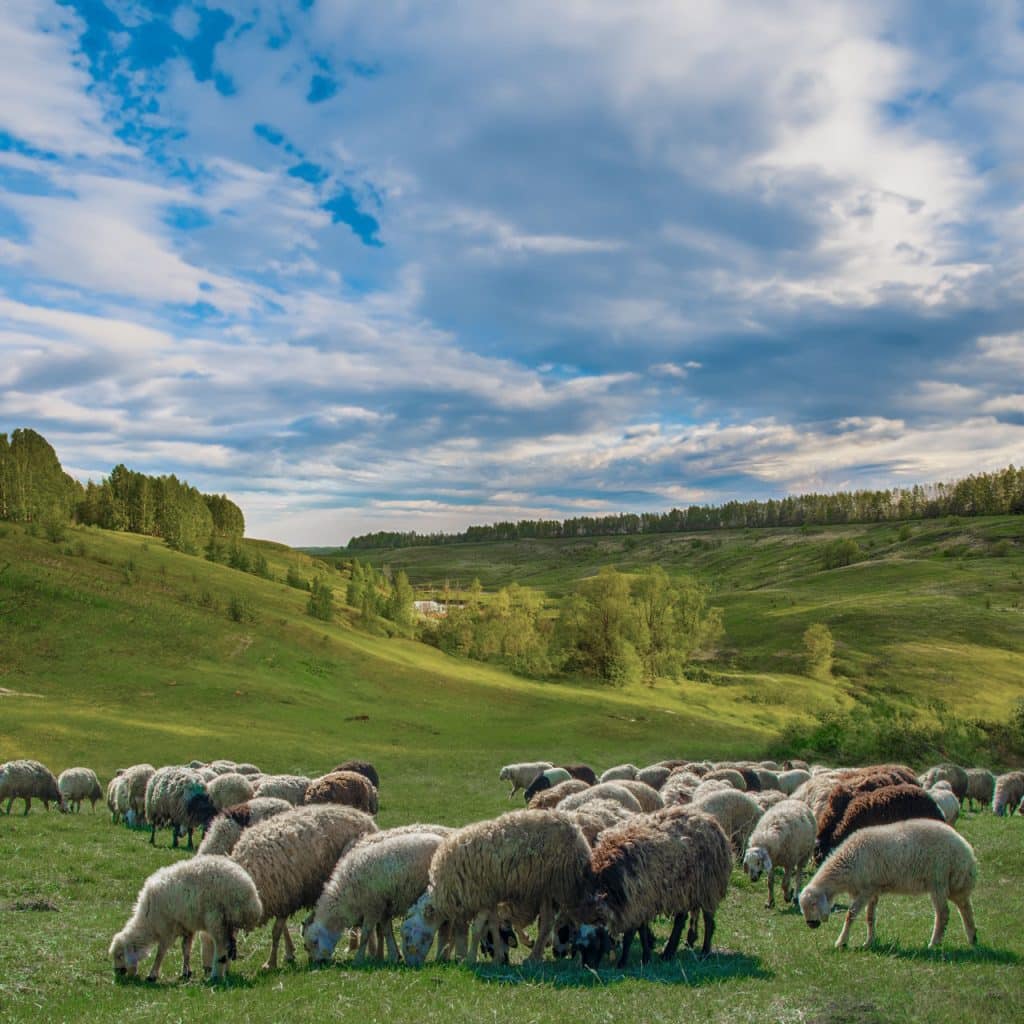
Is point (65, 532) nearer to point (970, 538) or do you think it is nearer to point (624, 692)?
point (624, 692)

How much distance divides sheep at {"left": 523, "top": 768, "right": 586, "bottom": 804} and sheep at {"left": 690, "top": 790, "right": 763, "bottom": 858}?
385 inches

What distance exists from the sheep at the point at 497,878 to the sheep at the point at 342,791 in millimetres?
10349

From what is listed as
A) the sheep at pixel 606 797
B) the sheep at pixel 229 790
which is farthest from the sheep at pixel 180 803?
the sheep at pixel 606 797

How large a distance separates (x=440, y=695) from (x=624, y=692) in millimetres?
21876

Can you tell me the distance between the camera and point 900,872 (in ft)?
40.8

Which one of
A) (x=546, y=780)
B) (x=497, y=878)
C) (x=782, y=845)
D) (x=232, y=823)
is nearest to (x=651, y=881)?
(x=497, y=878)

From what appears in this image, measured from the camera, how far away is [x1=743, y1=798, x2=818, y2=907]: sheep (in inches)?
631

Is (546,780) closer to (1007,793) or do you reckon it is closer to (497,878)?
(497,878)

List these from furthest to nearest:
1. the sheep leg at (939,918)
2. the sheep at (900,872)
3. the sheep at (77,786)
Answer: the sheep at (77,786), the sheep at (900,872), the sheep leg at (939,918)

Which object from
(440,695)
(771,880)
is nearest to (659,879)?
(771,880)

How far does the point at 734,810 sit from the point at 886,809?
4.05m

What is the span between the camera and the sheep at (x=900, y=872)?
12.1 metres

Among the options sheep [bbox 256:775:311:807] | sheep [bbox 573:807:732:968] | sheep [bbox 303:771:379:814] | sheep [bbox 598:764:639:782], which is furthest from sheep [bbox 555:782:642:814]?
sheep [bbox 598:764:639:782]

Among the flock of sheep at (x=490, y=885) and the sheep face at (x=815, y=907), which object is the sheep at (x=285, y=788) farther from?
the sheep face at (x=815, y=907)
